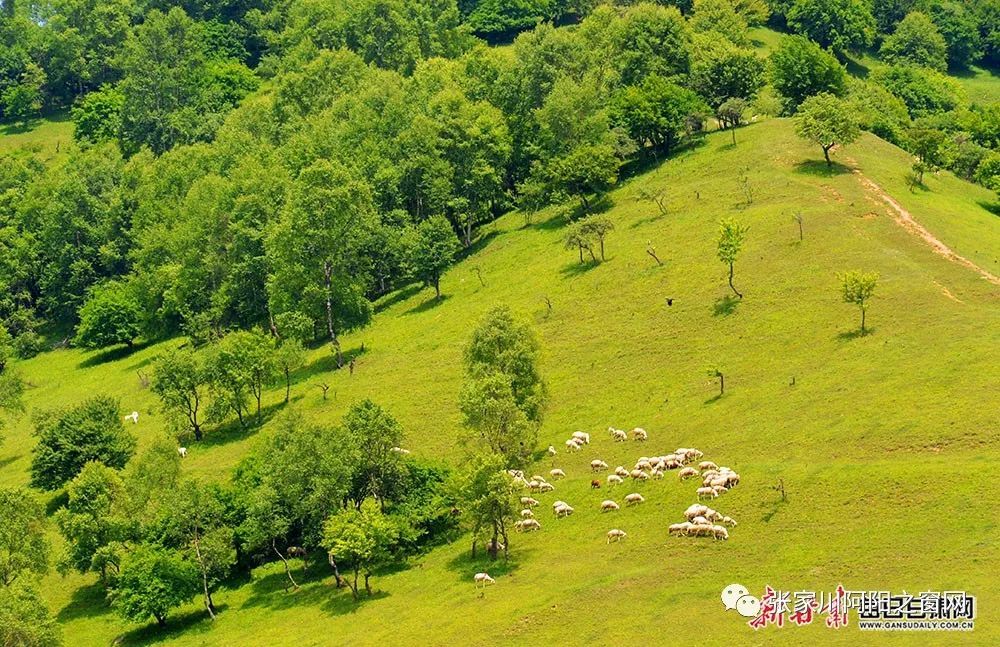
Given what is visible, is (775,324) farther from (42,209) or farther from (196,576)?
(42,209)

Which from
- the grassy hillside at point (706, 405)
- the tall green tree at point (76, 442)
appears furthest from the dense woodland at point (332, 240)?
the grassy hillside at point (706, 405)

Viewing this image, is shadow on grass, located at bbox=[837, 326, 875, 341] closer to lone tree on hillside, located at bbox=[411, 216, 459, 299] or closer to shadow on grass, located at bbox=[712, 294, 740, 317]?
shadow on grass, located at bbox=[712, 294, 740, 317]

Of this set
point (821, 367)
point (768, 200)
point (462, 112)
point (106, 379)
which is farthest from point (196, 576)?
point (462, 112)

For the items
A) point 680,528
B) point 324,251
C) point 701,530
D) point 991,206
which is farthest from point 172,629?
point 991,206

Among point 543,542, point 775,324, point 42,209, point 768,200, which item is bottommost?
point 543,542

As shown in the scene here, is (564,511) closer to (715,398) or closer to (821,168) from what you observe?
(715,398)

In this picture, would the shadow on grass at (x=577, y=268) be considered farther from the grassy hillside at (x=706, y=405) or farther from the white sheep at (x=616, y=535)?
the white sheep at (x=616, y=535)

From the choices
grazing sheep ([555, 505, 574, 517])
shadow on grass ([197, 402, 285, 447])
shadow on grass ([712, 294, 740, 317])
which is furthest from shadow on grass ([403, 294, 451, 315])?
grazing sheep ([555, 505, 574, 517])
